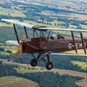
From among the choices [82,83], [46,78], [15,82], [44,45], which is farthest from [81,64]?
[44,45]

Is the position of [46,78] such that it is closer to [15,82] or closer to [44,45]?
[15,82]

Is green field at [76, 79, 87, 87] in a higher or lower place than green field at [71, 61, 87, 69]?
lower

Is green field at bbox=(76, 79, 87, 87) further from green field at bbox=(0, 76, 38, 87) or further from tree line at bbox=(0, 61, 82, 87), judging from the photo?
green field at bbox=(0, 76, 38, 87)

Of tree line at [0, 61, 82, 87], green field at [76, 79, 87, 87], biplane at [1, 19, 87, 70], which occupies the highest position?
biplane at [1, 19, 87, 70]

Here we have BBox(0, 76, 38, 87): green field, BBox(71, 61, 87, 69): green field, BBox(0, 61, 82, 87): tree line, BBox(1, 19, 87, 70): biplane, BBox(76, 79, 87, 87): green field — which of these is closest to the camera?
BBox(1, 19, 87, 70): biplane

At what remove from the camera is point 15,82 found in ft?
419

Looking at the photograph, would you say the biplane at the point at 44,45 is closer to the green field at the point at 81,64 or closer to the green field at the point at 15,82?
the green field at the point at 15,82

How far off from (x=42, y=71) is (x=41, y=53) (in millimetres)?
115551

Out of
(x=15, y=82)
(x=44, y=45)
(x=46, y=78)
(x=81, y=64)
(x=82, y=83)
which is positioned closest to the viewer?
(x=44, y=45)

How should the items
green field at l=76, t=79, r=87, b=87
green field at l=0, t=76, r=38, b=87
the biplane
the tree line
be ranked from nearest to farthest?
the biplane, green field at l=0, t=76, r=38, b=87, the tree line, green field at l=76, t=79, r=87, b=87

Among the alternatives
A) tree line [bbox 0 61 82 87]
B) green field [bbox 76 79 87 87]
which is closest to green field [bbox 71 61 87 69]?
green field [bbox 76 79 87 87]

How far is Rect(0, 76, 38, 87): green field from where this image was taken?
12725cm

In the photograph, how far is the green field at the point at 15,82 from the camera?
417ft

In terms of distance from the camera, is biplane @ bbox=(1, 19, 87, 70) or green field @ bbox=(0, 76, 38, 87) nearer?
biplane @ bbox=(1, 19, 87, 70)
